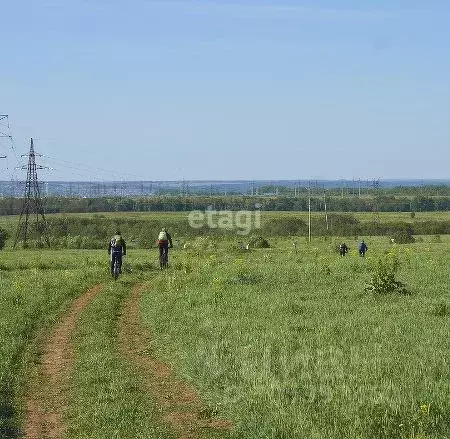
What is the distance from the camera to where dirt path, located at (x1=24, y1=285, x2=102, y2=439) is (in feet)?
29.8

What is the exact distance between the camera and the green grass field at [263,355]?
29.0 ft

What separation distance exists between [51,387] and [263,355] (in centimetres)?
318

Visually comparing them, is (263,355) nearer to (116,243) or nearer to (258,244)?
(116,243)

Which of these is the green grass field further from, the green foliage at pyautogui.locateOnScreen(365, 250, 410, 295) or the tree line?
the tree line

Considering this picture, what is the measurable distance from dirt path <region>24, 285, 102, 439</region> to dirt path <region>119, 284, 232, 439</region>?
1.06 metres

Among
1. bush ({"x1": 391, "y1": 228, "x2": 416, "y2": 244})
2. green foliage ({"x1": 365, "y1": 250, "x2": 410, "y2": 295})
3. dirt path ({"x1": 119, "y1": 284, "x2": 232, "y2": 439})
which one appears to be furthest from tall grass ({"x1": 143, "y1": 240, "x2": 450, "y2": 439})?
bush ({"x1": 391, "y1": 228, "x2": 416, "y2": 244})

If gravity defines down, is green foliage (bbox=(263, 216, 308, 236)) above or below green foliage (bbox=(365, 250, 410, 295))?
below

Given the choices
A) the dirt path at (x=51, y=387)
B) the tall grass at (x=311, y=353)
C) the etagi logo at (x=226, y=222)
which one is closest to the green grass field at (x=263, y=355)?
the tall grass at (x=311, y=353)

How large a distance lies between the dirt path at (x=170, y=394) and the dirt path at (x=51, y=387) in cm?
106

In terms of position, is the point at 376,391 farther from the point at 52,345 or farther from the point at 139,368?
the point at 52,345

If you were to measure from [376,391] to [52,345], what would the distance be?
636cm

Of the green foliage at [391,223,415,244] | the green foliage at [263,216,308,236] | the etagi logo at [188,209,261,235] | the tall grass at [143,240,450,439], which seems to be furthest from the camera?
the green foliage at [263,216,308,236]

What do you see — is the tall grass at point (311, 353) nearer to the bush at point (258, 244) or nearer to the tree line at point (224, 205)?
the bush at point (258, 244)

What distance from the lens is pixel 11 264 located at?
108ft
